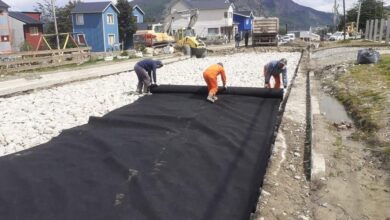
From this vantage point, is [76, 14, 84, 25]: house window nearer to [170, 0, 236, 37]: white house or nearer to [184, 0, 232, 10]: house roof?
[170, 0, 236, 37]: white house

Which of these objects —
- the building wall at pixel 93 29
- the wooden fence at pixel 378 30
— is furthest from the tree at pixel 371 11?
the building wall at pixel 93 29

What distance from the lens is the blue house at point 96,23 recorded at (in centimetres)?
4300

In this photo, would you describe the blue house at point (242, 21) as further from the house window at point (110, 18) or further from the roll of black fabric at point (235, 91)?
the roll of black fabric at point (235, 91)

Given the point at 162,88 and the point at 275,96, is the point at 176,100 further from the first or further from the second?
the point at 275,96

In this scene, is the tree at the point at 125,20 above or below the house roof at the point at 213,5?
below

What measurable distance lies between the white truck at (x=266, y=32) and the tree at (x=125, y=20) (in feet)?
73.6

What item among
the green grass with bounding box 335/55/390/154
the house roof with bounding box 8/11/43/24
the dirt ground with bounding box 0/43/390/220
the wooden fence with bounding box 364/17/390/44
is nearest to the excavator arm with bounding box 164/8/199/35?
the wooden fence with bounding box 364/17/390/44

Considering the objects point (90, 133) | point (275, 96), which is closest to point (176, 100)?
point (275, 96)

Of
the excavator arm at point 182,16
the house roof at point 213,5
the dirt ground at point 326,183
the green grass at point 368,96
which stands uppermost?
the house roof at point 213,5

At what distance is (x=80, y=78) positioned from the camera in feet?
51.0

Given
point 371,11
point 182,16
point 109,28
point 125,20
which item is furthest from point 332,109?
point 371,11

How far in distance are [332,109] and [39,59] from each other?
1696 cm

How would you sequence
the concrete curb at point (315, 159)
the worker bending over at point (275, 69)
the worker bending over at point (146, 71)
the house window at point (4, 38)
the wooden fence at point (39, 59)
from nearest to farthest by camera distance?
the concrete curb at point (315, 159), the worker bending over at point (275, 69), the worker bending over at point (146, 71), the wooden fence at point (39, 59), the house window at point (4, 38)

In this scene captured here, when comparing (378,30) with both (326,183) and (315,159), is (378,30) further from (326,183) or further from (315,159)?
(326,183)
